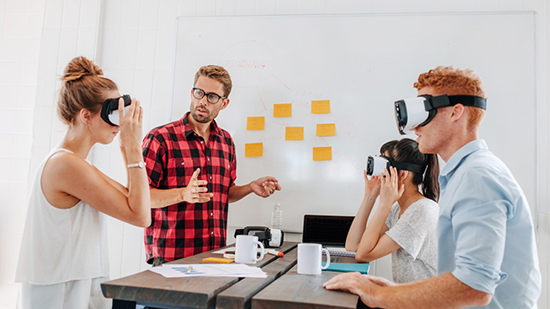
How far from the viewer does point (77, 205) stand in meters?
1.45

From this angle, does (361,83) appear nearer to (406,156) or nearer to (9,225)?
(406,156)

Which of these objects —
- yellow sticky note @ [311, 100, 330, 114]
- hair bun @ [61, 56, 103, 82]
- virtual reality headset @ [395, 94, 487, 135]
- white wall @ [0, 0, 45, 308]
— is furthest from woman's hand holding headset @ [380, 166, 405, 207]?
white wall @ [0, 0, 45, 308]

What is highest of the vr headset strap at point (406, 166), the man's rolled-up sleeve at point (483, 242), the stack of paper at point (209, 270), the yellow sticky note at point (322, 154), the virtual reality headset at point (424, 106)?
the virtual reality headset at point (424, 106)

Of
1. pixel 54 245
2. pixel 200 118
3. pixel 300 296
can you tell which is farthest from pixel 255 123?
pixel 300 296

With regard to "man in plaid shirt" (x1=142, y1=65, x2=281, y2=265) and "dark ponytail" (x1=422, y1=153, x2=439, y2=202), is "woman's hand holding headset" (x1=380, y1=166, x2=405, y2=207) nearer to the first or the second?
"dark ponytail" (x1=422, y1=153, x2=439, y2=202)

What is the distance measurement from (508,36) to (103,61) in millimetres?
2896

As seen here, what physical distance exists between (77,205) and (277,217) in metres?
1.52

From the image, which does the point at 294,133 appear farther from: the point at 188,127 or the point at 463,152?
the point at 463,152

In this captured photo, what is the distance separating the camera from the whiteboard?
2611mm

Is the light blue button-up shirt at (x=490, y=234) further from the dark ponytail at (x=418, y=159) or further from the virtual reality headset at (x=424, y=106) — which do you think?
the dark ponytail at (x=418, y=159)

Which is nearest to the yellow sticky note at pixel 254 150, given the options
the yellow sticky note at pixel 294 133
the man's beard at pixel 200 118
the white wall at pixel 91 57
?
the yellow sticky note at pixel 294 133

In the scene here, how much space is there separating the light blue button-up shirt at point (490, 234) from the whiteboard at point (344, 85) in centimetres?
154

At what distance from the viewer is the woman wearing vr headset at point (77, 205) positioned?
1375mm

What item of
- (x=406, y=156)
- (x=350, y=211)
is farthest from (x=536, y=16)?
(x=350, y=211)
